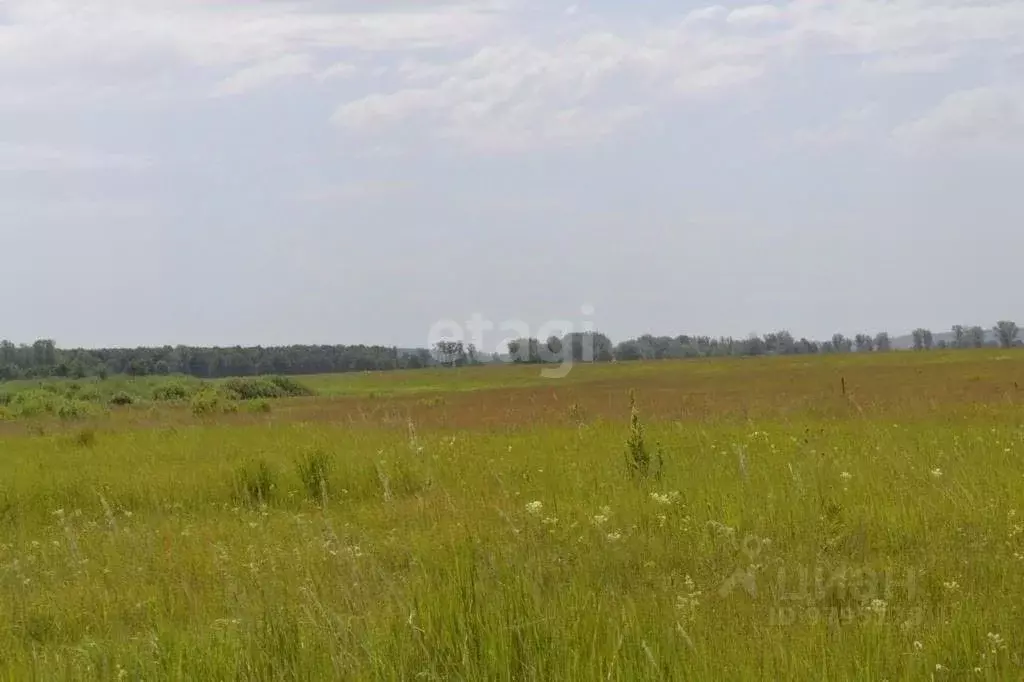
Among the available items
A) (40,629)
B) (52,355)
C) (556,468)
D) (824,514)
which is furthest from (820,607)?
(52,355)

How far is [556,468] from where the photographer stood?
928 centimetres

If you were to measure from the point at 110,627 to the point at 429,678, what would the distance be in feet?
8.05

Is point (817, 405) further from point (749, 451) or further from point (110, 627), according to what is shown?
point (110, 627)

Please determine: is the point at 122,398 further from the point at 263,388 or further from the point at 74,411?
the point at 74,411

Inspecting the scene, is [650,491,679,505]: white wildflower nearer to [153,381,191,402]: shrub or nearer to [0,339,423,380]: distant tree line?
[153,381,191,402]: shrub

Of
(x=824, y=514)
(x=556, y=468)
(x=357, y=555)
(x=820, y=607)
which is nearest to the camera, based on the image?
(x=820, y=607)

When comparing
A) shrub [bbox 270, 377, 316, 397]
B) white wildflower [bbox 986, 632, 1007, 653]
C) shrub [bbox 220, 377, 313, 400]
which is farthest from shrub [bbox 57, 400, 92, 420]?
white wildflower [bbox 986, 632, 1007, 653]

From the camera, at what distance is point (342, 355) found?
13425 cm

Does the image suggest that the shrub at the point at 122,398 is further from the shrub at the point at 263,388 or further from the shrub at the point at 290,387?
the shrub at the point at 290,387

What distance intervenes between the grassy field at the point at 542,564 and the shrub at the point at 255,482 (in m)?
0.05

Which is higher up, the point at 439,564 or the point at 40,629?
the point at 439,564

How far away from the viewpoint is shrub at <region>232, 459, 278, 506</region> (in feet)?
30.9

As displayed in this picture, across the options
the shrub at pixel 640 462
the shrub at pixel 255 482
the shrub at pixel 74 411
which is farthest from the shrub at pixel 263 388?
the shrub at pixel 640 462

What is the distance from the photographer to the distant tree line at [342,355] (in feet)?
279
